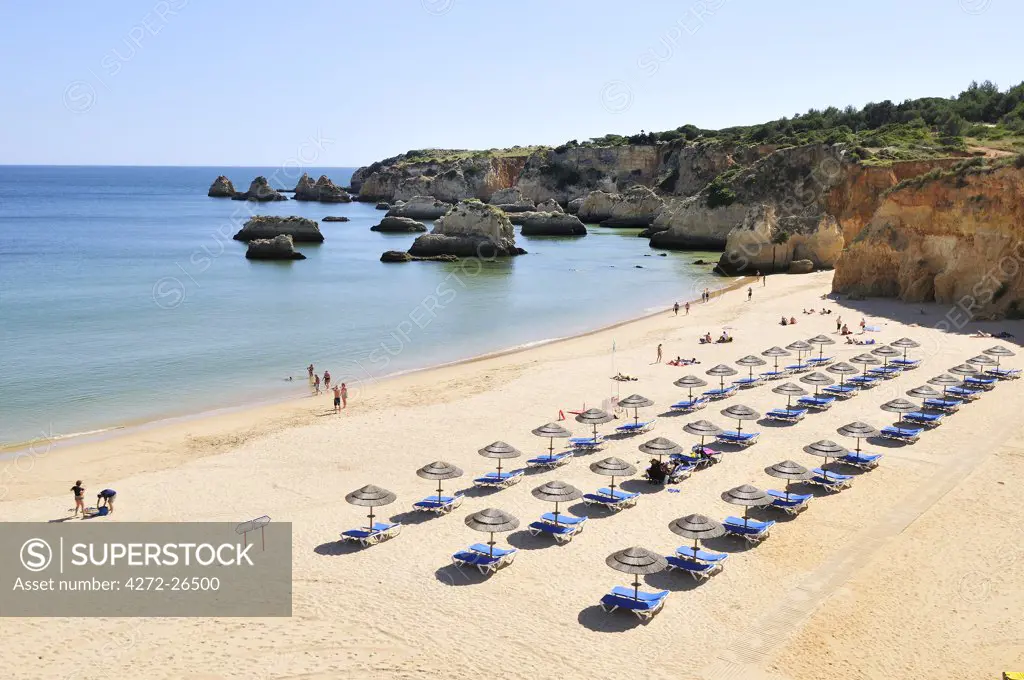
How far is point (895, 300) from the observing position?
137 ft

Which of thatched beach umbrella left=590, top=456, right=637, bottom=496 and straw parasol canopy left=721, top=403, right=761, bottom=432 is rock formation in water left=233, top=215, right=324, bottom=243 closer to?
straw parasol canopy left=721, top=403, right=761, bottom=432

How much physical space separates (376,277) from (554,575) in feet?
157

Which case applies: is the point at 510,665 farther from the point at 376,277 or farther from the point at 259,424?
the point at 376,277

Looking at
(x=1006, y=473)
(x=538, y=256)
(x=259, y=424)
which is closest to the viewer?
(x=1006, y=473)

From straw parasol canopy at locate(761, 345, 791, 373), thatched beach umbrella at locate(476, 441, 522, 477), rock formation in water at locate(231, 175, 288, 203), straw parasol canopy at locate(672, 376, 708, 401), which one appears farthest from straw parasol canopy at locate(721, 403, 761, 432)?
rock formation in water at locate(231, 175, 288, 203)

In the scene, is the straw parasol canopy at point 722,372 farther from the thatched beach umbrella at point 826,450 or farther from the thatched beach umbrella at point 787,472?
the thatched beach umbrella at point 787,472

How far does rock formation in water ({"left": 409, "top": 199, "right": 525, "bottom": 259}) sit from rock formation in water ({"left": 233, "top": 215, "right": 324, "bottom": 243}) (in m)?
14.8

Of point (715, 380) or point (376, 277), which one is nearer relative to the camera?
point (715, 380)

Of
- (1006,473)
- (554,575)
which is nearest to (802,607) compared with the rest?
(554,575)

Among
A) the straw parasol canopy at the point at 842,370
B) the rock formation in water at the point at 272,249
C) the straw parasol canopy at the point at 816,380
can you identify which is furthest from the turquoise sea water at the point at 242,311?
the straw parasol canopy at the point at 842,370

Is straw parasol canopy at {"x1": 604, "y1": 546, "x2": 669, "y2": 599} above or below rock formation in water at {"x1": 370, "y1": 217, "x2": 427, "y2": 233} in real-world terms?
below

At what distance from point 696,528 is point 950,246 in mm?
30905

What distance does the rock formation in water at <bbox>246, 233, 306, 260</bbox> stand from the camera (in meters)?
68.6

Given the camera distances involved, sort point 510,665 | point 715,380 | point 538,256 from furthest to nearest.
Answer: point 538,256
point 715,380
point 510,665
